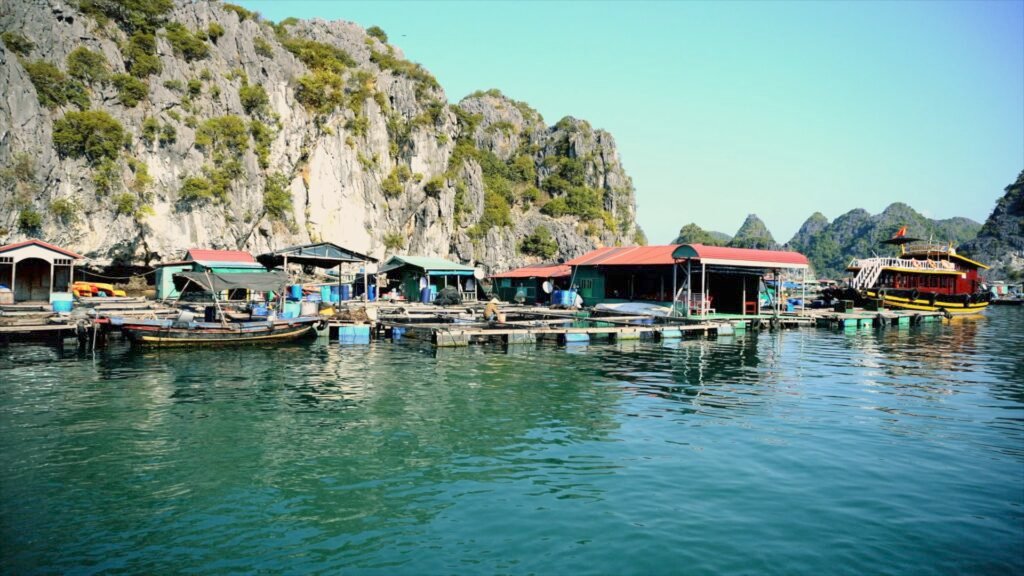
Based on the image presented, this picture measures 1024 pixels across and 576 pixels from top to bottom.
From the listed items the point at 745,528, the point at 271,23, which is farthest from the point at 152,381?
the point at 271,23

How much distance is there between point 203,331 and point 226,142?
37.3m

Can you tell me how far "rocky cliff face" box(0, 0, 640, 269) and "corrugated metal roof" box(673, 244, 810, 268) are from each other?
3953 cm

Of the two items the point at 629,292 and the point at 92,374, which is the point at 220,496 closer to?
the point at 92,374

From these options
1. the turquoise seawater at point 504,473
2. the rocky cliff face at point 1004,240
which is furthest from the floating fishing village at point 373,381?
the rocky cliff face at point 1004,240

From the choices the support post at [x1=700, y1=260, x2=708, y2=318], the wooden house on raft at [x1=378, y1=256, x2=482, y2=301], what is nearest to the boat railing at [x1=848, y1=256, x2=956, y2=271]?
the support post at [x1=700, y1=260, x2=708, y2=318]

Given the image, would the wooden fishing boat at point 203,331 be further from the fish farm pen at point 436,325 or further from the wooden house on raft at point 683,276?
the wooden house on raft at point 683,276

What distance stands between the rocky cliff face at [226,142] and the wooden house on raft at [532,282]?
21.0 metres

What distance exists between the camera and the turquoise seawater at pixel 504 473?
678 cm

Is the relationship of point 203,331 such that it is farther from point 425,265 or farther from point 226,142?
point 226,142

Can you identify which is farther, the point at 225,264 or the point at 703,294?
the point at 225,264

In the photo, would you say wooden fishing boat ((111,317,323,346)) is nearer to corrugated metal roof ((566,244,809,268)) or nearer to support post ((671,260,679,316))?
support post ((671,260,679,316))

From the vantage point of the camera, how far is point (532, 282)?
1839 inches

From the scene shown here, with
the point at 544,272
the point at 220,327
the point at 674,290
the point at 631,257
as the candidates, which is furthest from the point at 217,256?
the point at 674,290

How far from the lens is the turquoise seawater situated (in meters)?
6.78
